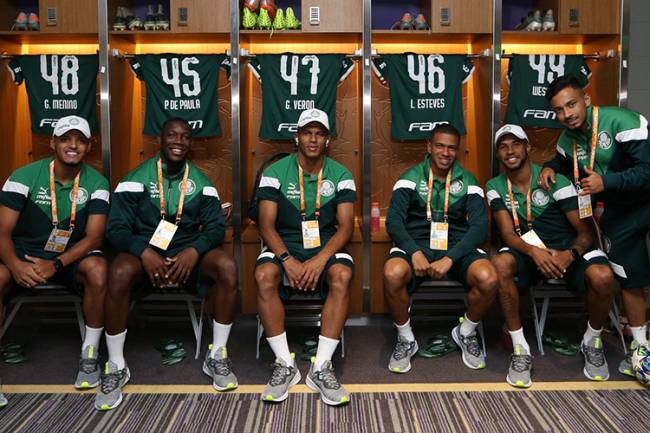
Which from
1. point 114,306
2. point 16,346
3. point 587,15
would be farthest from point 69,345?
point 587,15

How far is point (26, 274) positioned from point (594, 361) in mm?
2999

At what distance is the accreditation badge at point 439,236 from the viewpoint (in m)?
3.13

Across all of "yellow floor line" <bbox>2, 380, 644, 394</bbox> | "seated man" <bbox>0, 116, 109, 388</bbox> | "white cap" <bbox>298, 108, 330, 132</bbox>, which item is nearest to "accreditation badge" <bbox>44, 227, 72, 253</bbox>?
"seated man" <bbox>0, 116, 109, 388</bbox>

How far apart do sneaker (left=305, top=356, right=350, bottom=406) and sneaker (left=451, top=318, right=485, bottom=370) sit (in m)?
0.80

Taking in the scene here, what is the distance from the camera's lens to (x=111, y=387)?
8.52 ft

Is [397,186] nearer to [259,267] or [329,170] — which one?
[329,170]

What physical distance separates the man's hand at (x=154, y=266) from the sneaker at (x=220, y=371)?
1.61 feet

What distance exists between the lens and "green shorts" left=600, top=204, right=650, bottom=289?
9.50 ft

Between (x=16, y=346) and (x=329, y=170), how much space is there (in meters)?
2.09

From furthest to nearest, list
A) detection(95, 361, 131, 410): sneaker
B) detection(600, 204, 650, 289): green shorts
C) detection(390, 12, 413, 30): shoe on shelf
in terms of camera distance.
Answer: detection(390, 12, 413, 30): shoe on shelf, detection(600, 204, 650, 289): green shorts, detection(95, 361, 131, 410): sneaker

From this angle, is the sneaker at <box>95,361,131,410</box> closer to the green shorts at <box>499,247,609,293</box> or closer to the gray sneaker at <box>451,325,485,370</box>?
the gray sneaker at <box>451,325,485,370</box>

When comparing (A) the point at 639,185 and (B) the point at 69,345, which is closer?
(A) the point at 639,185

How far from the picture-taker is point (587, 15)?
3922mm

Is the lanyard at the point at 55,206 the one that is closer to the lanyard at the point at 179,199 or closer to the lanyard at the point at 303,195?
the lanyard at the point at 179,199
